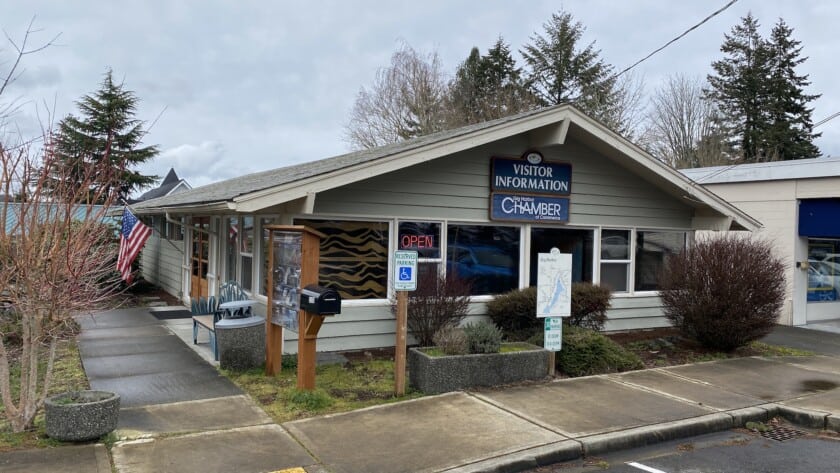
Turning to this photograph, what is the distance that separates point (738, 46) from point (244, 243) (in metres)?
36.4

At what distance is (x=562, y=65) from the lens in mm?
34969

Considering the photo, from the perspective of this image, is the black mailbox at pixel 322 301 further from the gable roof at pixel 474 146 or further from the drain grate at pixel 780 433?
the drain grate at pixel 780 433

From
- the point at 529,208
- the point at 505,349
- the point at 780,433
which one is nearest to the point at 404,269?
the point at 505,349

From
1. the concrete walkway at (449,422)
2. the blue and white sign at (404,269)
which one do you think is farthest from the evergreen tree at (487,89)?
the blue and white sign at (404,269)

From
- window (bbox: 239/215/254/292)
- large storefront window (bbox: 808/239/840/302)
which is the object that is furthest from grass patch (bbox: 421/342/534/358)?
large storefront window (bbox: 808/239/840/302)

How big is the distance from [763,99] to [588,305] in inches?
1277

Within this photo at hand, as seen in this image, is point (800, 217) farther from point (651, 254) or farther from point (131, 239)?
point (131, 239)

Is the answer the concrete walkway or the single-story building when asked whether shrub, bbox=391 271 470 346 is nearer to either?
the single-story building

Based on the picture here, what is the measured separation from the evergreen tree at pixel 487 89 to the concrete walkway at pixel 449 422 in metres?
27.0

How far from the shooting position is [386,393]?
719 centimetres

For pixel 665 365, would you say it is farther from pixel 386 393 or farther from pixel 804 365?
pixel 386 393

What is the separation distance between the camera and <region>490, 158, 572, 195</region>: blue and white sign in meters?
10.3

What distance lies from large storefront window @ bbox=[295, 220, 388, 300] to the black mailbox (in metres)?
2.36

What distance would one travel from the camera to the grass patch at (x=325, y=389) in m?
6.48
